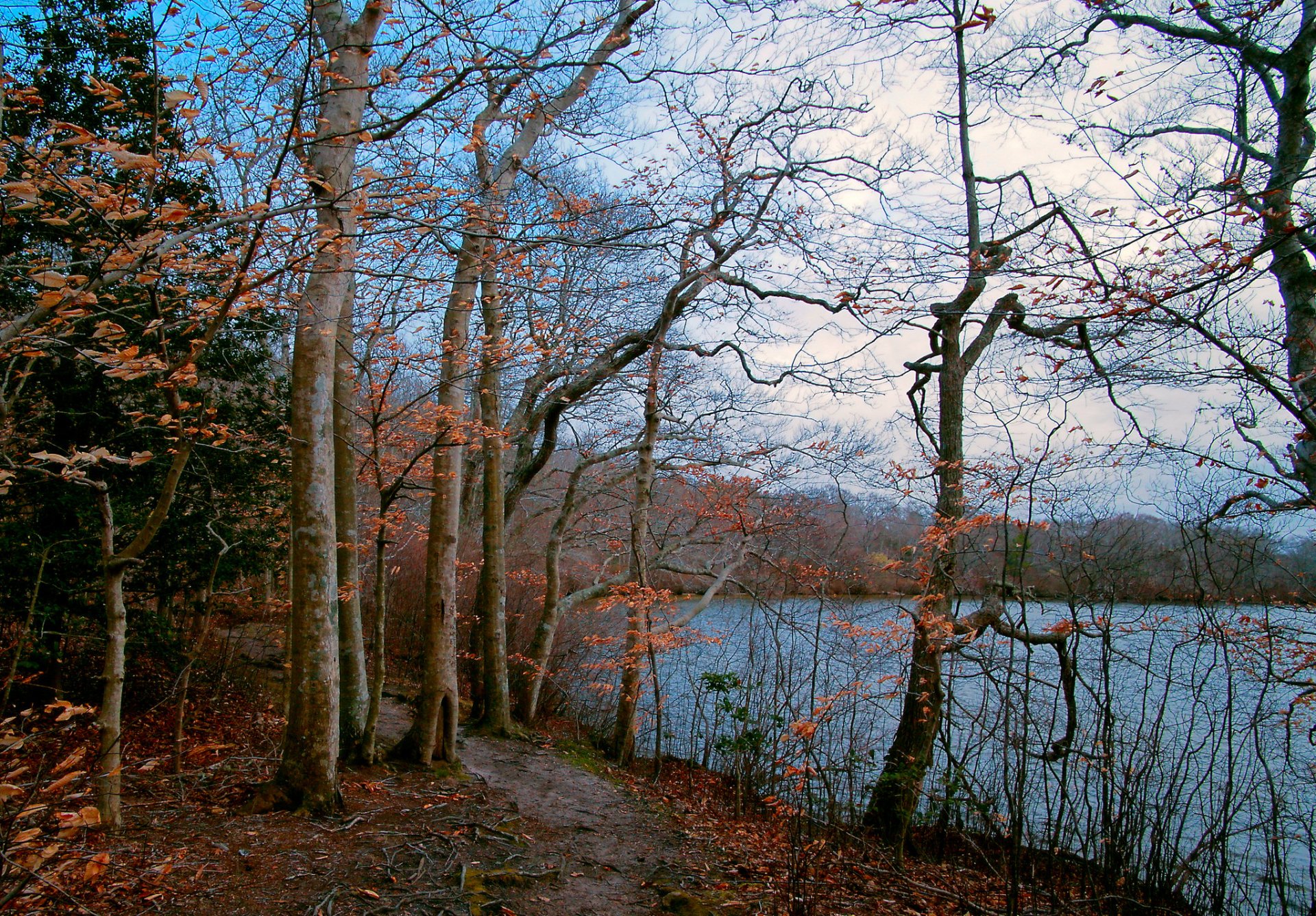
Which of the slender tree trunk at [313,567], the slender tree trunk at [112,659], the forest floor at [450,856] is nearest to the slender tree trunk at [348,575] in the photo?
the forest floor at [450,856]

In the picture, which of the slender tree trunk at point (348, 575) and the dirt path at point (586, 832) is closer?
the dirt path at point (586, 832)

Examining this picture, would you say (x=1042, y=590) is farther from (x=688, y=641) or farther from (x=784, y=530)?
(x=688, y=641)

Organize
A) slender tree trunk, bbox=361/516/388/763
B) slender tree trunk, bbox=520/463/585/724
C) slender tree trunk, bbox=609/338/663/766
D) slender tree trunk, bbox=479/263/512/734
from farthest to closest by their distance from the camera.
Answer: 1. slender tree trunk, bbox=520/463/585/724
2. slender tree trunk, bbox=609/338/663/766
3. slender tree trunk, bbox=479/263/512/734
4. slender tree trunk, bbox=361/516/388/763

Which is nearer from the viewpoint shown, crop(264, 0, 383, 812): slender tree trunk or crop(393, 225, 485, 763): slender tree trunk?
crop(264, 0, 383, 812): slender tree trunk

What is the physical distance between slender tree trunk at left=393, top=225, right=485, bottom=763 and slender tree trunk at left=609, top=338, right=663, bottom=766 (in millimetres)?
2376

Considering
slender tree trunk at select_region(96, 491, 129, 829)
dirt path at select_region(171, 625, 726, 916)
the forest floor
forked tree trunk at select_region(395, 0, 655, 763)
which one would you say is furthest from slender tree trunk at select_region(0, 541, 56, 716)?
forked tree trunk at select_region(395, 0, 655, 763)

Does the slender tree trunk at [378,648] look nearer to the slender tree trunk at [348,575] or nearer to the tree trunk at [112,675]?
the slender tree trunk at [348,575]

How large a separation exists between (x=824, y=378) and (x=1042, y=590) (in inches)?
127

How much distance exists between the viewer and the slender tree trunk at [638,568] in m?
9.02

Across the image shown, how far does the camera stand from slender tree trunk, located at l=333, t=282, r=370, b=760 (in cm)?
640

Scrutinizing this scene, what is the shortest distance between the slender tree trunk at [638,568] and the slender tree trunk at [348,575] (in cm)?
313

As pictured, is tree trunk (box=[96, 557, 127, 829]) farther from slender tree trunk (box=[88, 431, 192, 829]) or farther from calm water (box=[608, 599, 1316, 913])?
calm water (box=[608, 599, 1316, 913])

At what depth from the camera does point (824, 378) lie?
8.73 m

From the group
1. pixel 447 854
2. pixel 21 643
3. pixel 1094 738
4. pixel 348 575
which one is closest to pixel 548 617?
pixel 348 575
